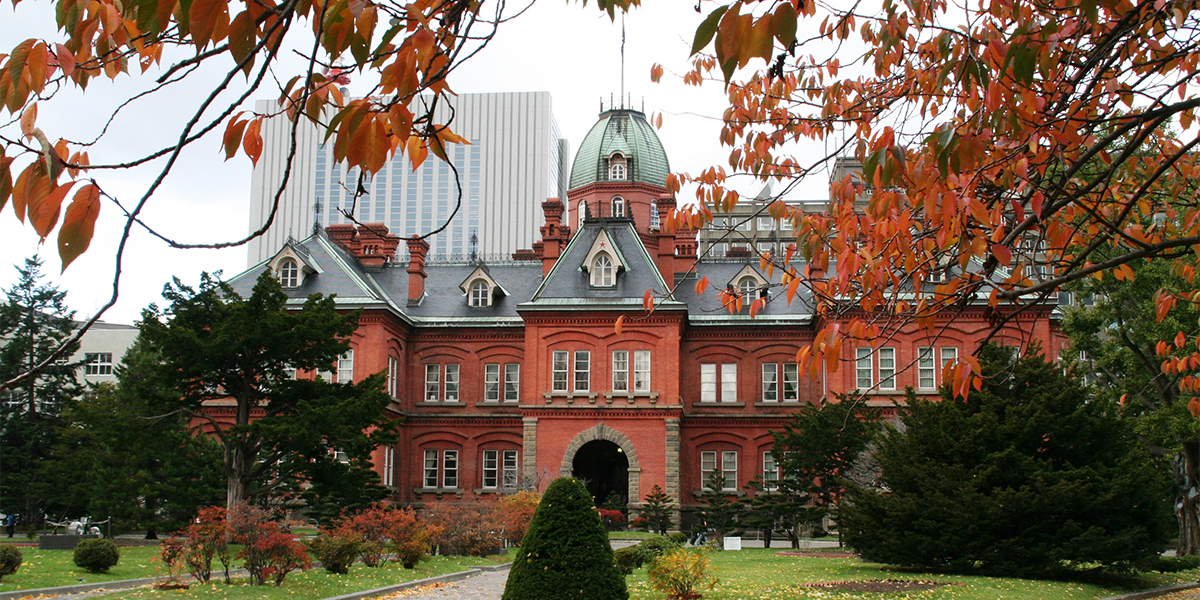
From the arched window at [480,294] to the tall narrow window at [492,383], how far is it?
265 cm

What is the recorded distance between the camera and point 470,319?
128ft

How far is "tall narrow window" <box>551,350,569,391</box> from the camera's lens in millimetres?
35031

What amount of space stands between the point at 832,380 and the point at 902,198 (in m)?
29.0

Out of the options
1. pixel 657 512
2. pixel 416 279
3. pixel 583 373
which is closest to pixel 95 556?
pixel 657 512

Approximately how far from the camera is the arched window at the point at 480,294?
3953cm

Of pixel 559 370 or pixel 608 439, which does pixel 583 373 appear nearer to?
pixel 559 370

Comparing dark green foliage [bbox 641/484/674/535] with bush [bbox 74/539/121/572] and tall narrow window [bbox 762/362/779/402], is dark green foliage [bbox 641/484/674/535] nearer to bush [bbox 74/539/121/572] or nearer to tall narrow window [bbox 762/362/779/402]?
tall narrow window [bbox 762/362/779/402]

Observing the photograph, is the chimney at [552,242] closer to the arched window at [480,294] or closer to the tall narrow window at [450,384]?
the arched window at [480,294]

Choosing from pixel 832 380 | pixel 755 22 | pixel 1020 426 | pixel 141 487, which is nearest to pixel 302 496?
pixel 141 487

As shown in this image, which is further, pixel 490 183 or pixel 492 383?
pixel 490 183

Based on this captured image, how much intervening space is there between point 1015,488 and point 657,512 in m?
15.8

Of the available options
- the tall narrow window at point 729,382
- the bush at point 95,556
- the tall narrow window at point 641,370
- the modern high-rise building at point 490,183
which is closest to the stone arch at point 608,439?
the tall narrow window at point 641,370

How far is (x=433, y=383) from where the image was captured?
39219 millimetres

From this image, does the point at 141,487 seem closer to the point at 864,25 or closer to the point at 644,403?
the point at 644,403
